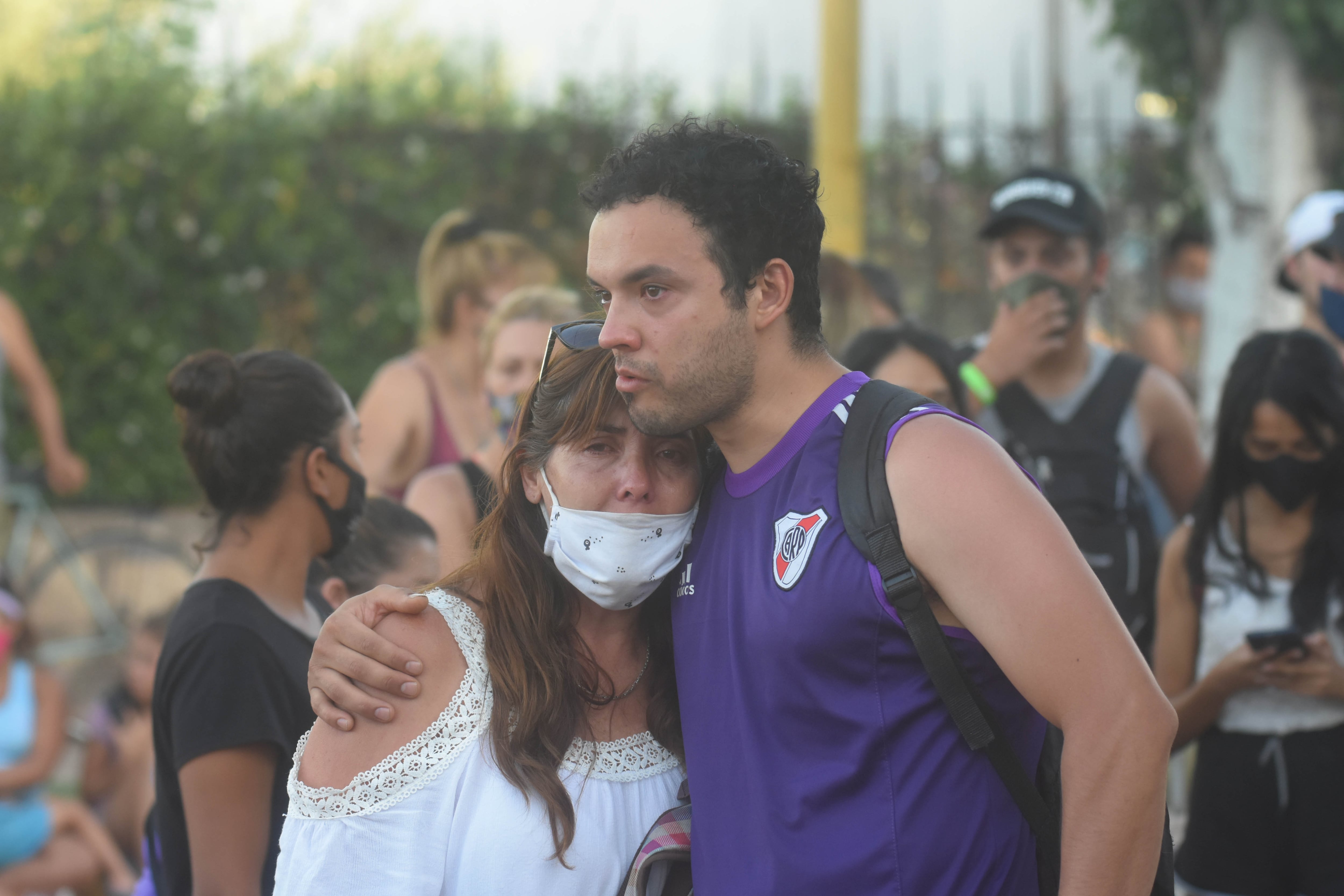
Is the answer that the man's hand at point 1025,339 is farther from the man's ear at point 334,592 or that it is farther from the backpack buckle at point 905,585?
the backpack buckle at point 905,585

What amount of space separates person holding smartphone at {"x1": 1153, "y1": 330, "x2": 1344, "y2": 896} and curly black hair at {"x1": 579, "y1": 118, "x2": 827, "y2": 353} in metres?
1.71

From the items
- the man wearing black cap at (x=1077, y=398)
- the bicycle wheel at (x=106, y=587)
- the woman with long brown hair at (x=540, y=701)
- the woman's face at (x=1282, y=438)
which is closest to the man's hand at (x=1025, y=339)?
the man wearing black cap at (x=1077, y=398)

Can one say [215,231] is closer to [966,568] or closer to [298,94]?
[298,94]

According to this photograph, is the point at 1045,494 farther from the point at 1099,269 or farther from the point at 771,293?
the point at 771,293

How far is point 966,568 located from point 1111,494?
220 centimetres

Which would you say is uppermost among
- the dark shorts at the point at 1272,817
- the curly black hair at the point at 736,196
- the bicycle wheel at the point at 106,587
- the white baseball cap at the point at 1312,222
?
the curly black hair at the point at 736,196

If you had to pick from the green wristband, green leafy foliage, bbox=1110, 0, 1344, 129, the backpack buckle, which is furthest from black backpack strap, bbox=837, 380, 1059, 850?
green leafy foliage, bbox=1110, 0, 1344, 129

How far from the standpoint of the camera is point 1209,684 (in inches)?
130

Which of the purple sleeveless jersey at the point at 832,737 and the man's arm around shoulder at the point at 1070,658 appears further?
the purple sleeveless jersey at the point at 832,737

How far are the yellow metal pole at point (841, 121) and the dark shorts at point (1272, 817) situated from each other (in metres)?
3.85

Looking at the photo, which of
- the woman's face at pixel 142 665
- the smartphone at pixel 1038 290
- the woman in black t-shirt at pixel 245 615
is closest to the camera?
the woman in black t-shirt at pixel 245 615

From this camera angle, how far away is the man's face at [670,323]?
215 centimetres

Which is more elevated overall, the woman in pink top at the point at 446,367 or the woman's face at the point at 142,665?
the woman in pink top at the point at 446,367

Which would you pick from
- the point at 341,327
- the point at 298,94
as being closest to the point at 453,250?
the point at 341,327
